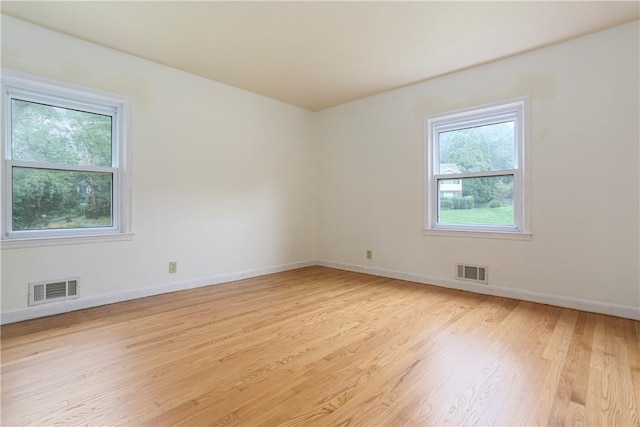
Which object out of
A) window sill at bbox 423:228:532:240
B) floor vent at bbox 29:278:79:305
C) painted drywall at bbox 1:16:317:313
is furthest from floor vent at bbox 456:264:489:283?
floor vent at bbox 29:278:79:305

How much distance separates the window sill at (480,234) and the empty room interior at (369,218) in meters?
0.02

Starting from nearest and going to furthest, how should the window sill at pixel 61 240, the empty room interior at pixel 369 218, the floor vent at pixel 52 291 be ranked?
the empty room interior at pixel 369 218, the window sill at pixel 61 240, the floor vent at pixel 52 291

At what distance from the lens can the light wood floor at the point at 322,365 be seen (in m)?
1.52

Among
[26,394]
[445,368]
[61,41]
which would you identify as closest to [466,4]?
[445,368]

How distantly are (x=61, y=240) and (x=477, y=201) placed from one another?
4.32 meters

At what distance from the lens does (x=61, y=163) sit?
9.90ft

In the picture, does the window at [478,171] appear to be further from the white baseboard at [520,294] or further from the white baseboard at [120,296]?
the white baseboard at [120,296]

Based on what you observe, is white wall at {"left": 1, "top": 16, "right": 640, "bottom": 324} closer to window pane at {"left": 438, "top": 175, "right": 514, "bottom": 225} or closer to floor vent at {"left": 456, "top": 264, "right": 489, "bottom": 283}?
floor vent at {"left": 456, "top": 264, "right": 489, "bottom": 283}

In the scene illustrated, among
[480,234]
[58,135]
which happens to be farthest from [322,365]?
[58,135]

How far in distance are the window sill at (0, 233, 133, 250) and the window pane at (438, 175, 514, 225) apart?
3652mm

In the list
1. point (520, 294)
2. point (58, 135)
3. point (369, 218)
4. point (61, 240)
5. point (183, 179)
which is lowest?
point (520, 294)

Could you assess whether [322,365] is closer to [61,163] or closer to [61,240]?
[61,240]

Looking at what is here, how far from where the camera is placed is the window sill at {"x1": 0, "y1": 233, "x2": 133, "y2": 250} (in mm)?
2705

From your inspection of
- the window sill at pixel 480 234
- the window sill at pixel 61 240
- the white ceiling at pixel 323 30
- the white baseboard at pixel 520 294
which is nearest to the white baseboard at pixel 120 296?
the window sill at pixel 61 240
